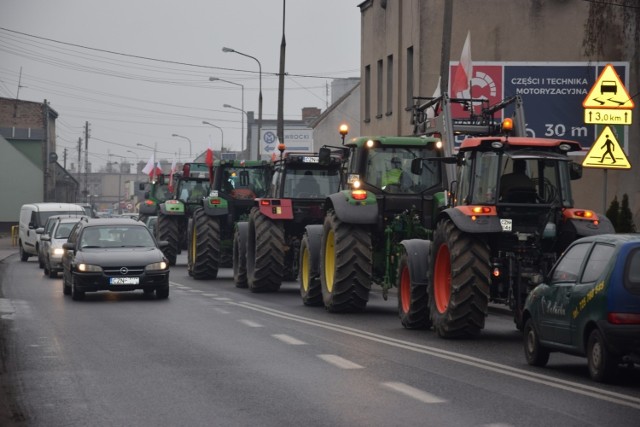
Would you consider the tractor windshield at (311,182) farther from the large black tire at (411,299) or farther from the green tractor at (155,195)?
the green tractor at (155,195)

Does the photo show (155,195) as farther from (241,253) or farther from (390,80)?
(241,253)

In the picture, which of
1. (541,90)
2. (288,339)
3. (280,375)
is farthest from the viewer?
(541,90)

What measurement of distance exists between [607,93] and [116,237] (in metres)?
11.2

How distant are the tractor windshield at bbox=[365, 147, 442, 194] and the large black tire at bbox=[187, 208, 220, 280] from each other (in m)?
10.8

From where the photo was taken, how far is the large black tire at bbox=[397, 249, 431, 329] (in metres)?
17.9

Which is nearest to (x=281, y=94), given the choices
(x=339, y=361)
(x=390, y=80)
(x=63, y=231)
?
(x=390, y=80)

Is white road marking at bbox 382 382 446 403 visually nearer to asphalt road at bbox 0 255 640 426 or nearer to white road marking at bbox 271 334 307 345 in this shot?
asphalt road at bbox 0 255 640 426

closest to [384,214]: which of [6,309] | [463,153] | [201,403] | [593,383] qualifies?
[463,153]

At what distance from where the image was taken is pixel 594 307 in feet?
40.1

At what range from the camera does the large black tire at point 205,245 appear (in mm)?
31641

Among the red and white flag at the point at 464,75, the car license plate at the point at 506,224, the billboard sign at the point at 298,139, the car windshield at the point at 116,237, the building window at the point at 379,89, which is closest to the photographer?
the car license plate at the point at 506,224

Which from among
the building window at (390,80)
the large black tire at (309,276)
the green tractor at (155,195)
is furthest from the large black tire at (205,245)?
the green tractor at (155,195)

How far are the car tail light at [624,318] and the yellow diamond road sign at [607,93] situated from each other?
6985 millimetres

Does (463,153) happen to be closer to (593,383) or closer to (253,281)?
(593,383)
